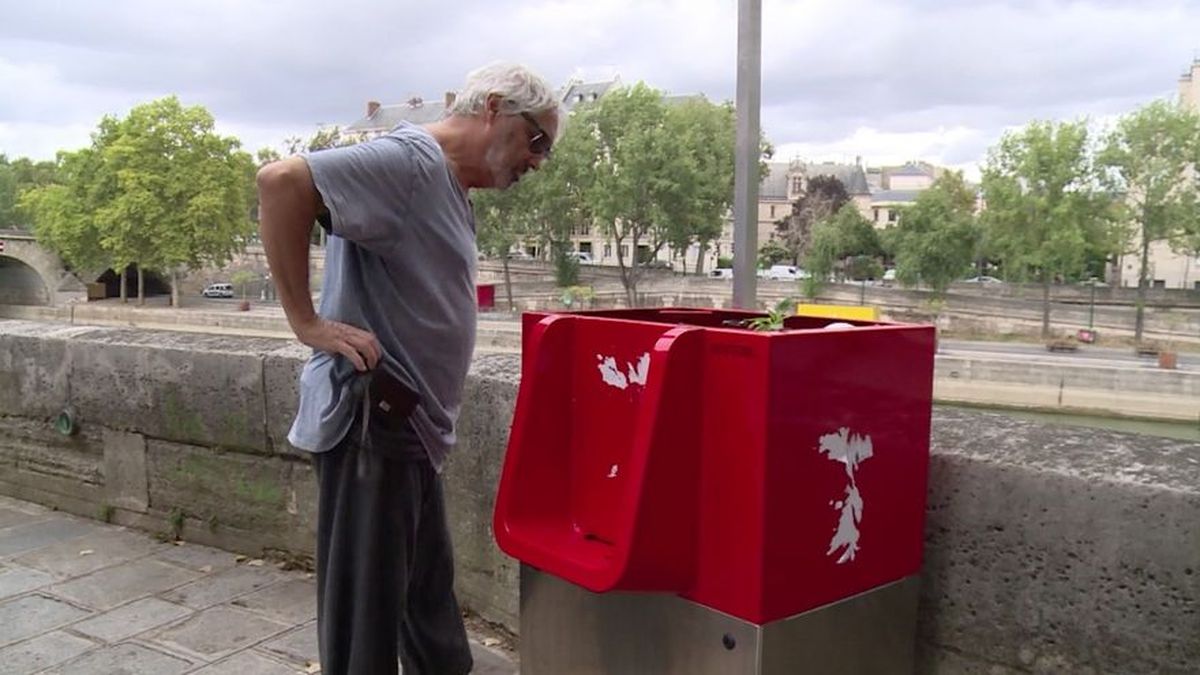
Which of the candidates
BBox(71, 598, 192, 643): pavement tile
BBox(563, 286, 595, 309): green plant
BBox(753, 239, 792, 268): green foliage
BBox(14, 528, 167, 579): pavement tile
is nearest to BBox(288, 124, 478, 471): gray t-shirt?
BBox(71, 598, 192, 643): pavement tile

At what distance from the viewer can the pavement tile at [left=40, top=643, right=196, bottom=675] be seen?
2605mm

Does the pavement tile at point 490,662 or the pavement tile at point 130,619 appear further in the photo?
the pavement tile at point 130,619

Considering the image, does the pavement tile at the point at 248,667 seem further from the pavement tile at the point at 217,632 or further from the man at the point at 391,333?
the man at the point at 391,333

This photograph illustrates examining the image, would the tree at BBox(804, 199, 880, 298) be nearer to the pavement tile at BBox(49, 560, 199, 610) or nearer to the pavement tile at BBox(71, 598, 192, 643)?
the pavement tile at BBox(49, 560, 199, 610)

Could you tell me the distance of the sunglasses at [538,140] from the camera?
5.99 ft

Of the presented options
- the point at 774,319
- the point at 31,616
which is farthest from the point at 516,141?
the point at 31,616

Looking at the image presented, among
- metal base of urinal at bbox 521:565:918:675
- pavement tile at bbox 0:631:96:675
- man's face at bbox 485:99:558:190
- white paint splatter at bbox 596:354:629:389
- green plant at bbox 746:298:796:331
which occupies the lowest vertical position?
pavement tile at bbox 0:631:96:675

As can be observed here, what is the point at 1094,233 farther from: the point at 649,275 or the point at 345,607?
the point at 345,607

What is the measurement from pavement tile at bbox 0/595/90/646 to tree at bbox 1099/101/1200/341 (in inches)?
1472

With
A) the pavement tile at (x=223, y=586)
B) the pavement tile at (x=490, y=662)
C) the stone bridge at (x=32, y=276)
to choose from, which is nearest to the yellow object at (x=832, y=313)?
the pavement tile at (x=490, y=662)

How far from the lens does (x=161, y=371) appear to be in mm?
3662

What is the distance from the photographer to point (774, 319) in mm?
1886

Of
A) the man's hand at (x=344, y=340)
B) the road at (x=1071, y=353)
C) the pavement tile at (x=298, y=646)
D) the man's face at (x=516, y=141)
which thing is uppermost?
the man's face at (x=516, y=141)

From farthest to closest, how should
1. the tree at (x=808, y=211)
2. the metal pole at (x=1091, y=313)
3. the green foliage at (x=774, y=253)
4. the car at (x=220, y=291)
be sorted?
the tree at (x=808, y=211) < the car at (x=220, y=291) < the green foliage at (x=774, y=253) < the metal pole at (x=1091, y=313)
